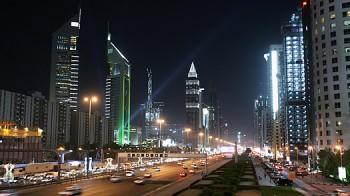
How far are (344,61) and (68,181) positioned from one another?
72.4 meters

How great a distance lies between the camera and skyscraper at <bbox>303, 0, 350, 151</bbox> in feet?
337

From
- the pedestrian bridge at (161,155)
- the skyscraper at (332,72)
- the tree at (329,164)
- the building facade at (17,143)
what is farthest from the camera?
the pedestrian bridge at (161,155)

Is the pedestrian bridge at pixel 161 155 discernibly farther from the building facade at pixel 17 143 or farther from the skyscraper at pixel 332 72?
the skyscraper at pixel 332 72

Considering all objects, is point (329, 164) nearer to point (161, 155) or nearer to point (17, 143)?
point (161, 155)

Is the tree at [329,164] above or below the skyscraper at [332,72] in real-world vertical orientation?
below

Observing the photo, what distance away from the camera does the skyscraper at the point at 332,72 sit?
103 m

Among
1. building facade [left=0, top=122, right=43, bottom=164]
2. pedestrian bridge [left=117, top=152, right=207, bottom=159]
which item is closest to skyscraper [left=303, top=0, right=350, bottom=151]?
pedestrian bridge [left=117, top=152, right=207, bottom=159]

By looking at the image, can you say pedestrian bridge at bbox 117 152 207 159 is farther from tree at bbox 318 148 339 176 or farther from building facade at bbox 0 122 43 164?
tree at bbox 318 148 339 176

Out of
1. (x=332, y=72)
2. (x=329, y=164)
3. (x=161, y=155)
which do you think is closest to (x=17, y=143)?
(x=161, y=155)

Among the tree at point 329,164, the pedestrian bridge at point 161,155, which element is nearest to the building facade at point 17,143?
the pedestrian bridge at point 161,155

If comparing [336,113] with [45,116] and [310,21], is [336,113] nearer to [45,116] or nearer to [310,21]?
[310,21]

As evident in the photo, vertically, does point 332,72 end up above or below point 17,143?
above

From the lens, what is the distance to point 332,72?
10519cm

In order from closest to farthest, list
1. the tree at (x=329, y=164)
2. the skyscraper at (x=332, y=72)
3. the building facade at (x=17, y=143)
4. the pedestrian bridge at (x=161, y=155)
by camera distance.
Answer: the tree at (x=329, y=164), the skyscraper at (x=332, y=72), the building facade at (x=17, y=143), the pedestrian bridge at (x=161, y=155)
